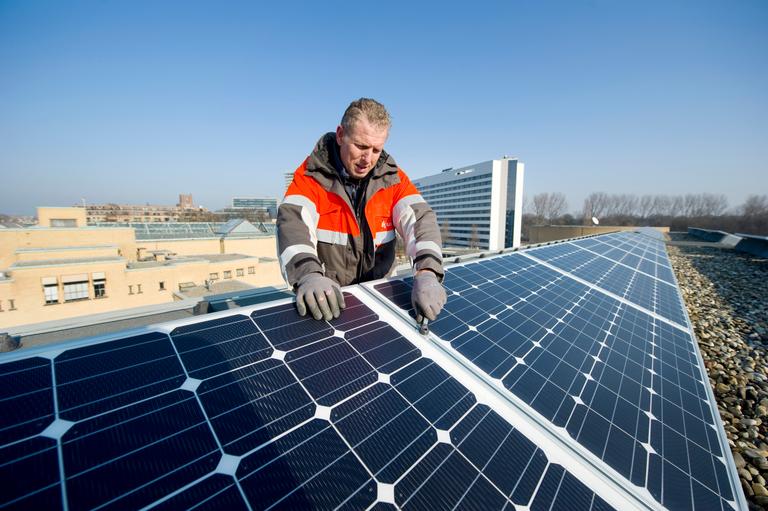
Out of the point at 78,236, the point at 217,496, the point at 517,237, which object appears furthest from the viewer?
the point at 517,237

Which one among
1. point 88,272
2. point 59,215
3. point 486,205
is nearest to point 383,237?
point 88,272

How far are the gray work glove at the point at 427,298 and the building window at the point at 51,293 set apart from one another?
80.2ft

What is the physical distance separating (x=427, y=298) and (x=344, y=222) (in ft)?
4.59

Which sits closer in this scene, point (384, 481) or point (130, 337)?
point (384, 481)

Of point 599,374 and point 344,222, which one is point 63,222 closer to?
point 344,222

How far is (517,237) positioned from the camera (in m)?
66.1

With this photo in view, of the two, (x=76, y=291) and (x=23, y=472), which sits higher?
(x=23, y=472)

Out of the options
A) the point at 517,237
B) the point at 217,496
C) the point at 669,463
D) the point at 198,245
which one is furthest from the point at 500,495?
the point at 517,237

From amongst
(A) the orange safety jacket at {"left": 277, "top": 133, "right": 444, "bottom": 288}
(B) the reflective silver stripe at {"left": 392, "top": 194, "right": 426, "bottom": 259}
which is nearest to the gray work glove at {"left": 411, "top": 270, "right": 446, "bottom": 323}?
(A) the orange safety jacket at {"left": 277, "top": 133, "right": 444, "bottom": 288}

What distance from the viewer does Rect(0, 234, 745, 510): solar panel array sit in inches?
52.6

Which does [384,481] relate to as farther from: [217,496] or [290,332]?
[290,332]

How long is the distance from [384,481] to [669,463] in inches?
96.7

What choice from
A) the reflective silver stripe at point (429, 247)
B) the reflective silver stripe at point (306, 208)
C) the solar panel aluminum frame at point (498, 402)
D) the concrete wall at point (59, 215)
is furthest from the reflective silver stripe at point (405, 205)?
the concrete wall at point (59, 215)

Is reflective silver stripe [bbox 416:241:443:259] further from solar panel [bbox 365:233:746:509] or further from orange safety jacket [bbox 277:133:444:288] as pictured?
solar panel [bbox 365:233:746:509]
